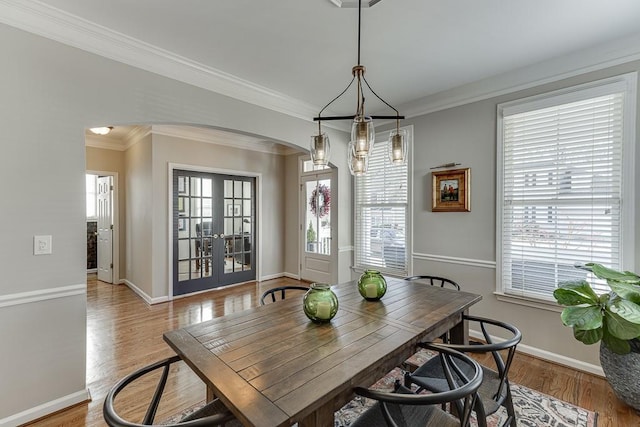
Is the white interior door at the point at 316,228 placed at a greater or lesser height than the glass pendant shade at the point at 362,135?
lesser

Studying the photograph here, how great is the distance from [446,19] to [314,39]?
3.15 ft

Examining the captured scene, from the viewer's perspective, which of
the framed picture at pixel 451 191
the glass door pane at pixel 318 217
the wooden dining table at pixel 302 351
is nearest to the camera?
the wooden dining table at pixel 302 351

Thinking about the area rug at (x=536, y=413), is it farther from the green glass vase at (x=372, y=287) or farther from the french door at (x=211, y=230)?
the french door at (x=211, y=230)

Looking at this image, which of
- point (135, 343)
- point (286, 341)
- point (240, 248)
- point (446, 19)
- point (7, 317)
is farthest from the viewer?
point (240, 248)

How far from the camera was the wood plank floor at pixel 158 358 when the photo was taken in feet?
6.72

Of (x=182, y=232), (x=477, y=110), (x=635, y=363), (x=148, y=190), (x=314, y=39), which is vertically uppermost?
(x=314, y=39)

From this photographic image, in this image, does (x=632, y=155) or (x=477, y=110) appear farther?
(x=477, y=110)

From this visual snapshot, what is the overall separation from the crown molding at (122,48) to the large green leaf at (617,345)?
348 cm

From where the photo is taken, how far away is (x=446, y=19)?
206 centimetres

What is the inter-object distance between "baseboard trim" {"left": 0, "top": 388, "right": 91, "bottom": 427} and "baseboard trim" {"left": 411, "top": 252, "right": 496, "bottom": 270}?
3389 mm

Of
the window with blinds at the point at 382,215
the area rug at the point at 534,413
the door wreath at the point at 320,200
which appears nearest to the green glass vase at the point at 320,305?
the area rug at the point at 534,413

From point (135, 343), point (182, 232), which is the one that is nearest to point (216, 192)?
point (182, 232)

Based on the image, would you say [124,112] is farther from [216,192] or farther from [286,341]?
[216,192]

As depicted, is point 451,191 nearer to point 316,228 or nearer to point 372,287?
point 372,287
